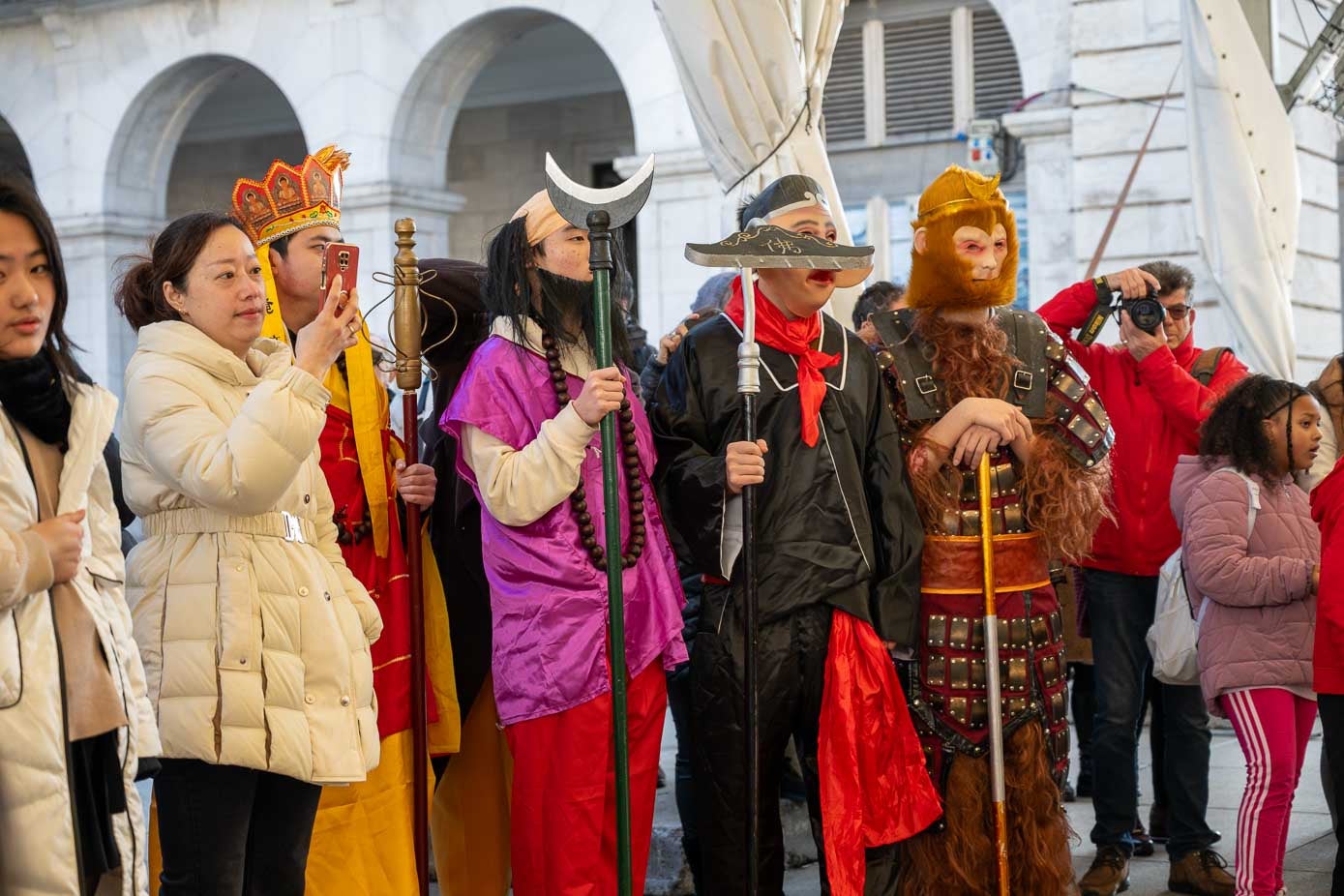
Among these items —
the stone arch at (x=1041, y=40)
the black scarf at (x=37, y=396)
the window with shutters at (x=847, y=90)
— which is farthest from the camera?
the window with shutters at (x=847, y=90)

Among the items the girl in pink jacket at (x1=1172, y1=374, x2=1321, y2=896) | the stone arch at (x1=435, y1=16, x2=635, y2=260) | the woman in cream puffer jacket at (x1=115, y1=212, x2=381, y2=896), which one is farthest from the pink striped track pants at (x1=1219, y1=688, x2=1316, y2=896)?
the stone arch at (x1=435, y1=16, x2=635, y2=260)

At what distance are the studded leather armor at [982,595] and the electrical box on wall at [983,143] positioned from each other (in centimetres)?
991

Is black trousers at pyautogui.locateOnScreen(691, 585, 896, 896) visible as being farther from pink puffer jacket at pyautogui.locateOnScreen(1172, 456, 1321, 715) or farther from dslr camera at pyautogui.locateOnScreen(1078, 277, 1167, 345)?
dslr camera at pyautogui.locateOnScreen(1078, 277, 1167, 345)

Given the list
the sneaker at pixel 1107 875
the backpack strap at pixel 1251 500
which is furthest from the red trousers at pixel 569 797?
the backpack strap at pixel 1251 500

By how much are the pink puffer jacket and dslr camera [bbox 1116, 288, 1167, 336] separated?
524 millimetres

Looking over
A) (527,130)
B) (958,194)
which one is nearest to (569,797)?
(958,194)

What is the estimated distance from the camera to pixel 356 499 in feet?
12.6

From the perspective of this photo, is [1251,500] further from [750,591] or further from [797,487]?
[750,591]

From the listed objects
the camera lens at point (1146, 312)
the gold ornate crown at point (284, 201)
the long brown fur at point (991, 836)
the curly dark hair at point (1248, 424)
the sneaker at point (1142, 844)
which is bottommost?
the sneaker at point (1142, 844)

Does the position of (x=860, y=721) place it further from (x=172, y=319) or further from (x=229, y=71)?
(x=229, y=71)

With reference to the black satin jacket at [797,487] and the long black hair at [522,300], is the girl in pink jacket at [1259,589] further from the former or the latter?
the long black hair at [522,300]

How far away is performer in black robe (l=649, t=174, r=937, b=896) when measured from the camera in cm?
387

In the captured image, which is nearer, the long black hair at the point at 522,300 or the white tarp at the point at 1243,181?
the long black hair at the point at 522,300

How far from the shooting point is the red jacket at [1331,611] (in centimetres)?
423
